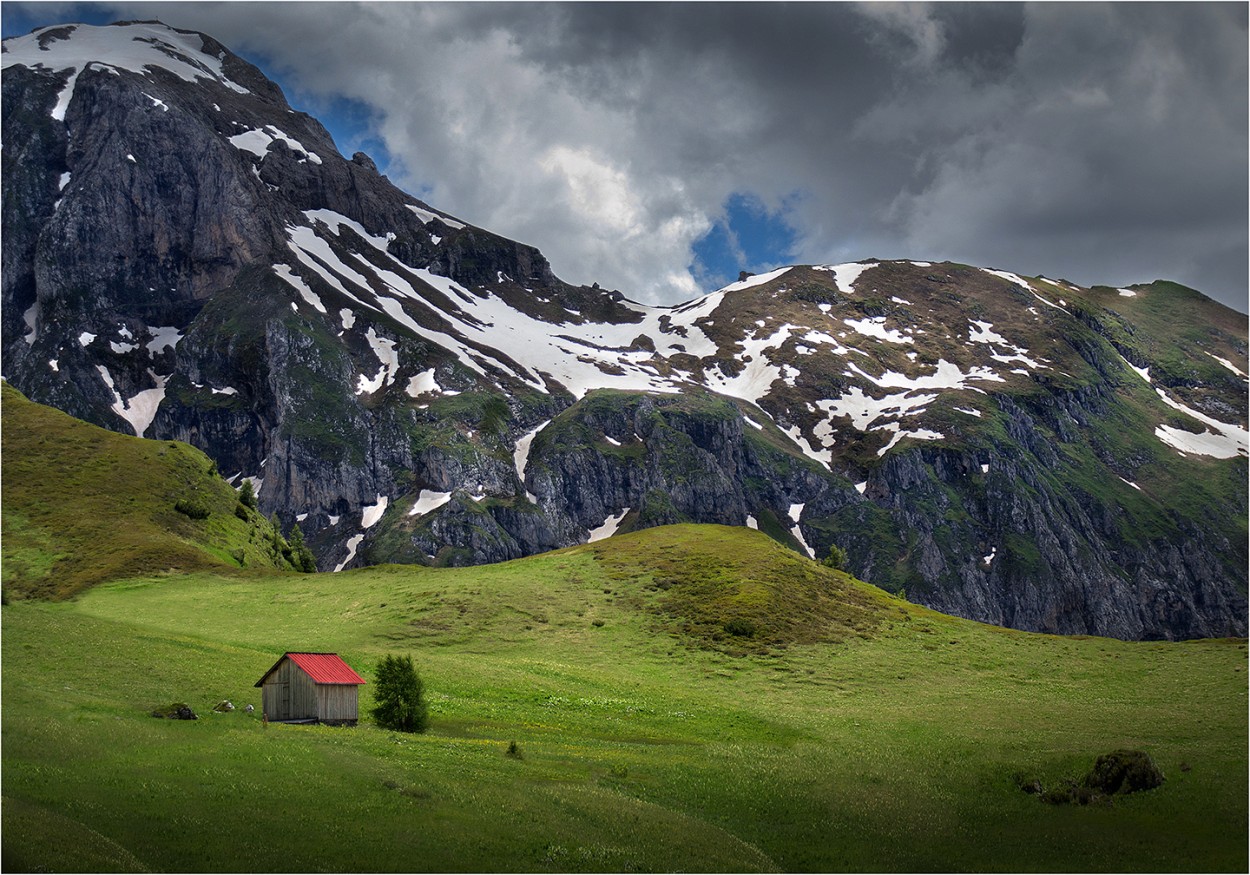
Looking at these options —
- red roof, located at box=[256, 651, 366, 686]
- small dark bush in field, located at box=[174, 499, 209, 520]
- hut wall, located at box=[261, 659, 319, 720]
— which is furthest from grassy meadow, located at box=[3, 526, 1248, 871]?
small dark bush in field, located at box=[174, 499, 209, 520]

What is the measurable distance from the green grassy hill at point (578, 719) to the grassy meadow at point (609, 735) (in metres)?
0.23

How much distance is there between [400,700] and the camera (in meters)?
60.2

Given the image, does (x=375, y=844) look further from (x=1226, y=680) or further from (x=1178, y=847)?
(x=1226, y=680)

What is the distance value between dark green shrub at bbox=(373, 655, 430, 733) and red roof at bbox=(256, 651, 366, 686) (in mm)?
1546

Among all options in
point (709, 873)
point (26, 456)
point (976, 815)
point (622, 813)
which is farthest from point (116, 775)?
point (26, 456)

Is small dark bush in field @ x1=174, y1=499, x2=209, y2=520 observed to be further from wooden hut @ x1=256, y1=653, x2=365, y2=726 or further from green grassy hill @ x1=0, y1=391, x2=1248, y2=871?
wooden hut @ x1=256, y1=653, x2=365, y2=726

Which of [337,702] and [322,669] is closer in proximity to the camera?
[337,702]

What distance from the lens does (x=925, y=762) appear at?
2324 inches

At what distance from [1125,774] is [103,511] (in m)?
112

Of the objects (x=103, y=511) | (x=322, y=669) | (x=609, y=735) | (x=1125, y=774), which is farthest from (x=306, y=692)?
(x=103, y=511)

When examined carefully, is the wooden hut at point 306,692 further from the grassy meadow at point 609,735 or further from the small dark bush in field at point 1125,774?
the small dark bush in field at point 1125,774

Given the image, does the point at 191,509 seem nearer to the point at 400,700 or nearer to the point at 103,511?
the point at 103,511

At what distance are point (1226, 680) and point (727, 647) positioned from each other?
39.4 metres

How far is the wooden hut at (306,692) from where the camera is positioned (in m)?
58.5
